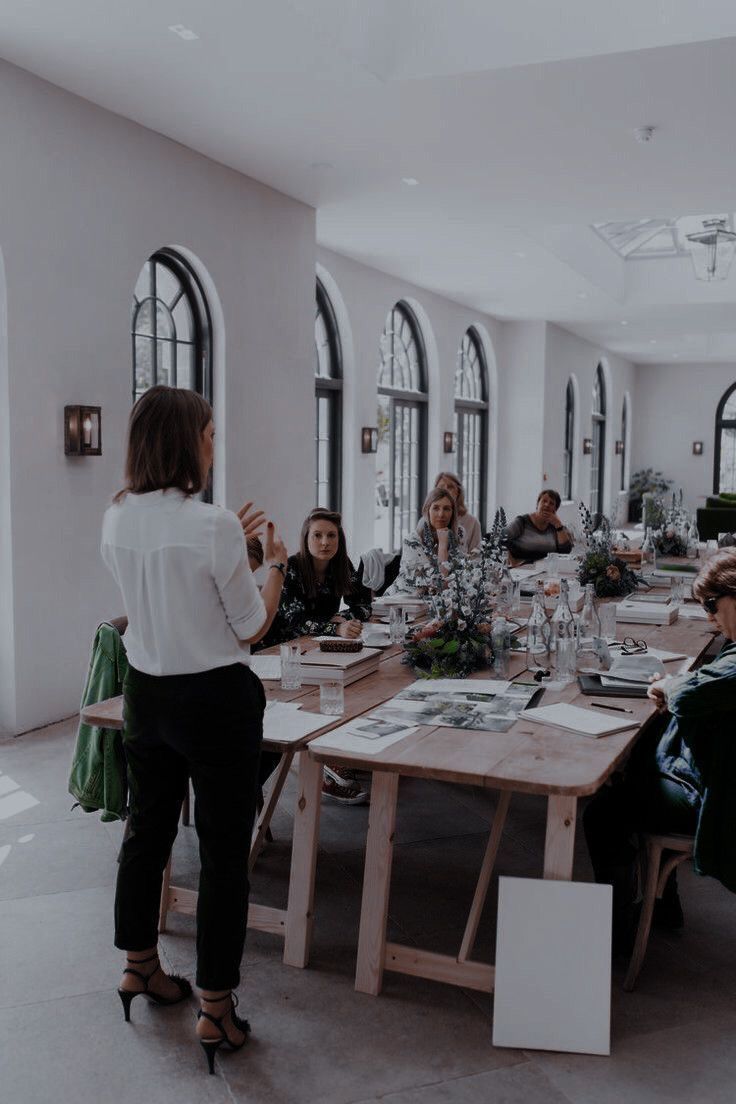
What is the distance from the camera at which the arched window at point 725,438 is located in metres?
20.5

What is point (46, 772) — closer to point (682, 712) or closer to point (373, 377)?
point (682, 712)

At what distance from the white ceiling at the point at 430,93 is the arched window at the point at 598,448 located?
10808 mm

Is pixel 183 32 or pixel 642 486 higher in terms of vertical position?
pixel 183 32

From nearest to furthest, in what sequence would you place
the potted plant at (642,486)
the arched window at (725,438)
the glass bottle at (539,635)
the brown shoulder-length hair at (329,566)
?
the glass bottle at (539,635)
the brown shoulder-length hair at (329,566)
the arched window at (725,438)
the potted plant at (642,486)

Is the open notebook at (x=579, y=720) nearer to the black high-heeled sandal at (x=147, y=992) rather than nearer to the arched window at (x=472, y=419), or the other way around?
the black high-heeled sandal at (x=147, y=992)

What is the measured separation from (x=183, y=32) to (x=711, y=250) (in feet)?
21.0

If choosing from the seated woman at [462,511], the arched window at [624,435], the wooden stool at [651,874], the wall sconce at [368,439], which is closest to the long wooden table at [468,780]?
the wooden stool at [651,874]

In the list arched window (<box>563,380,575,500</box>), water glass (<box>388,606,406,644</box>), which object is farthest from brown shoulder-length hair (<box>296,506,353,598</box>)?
arched window (<box>563,380,575,500</box>)

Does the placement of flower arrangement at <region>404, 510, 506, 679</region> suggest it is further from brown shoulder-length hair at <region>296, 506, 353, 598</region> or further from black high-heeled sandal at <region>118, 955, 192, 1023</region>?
black high-heeled sandal at <region>118, 955, 192, 1023</region>

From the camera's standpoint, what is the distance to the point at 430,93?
5020 mm

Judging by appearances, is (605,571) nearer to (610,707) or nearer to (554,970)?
(610,707)

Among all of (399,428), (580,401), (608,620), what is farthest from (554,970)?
(580,401)

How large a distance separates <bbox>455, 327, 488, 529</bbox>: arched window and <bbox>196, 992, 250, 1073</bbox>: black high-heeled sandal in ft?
34.2

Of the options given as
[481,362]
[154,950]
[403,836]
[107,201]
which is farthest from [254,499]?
[481,362]
